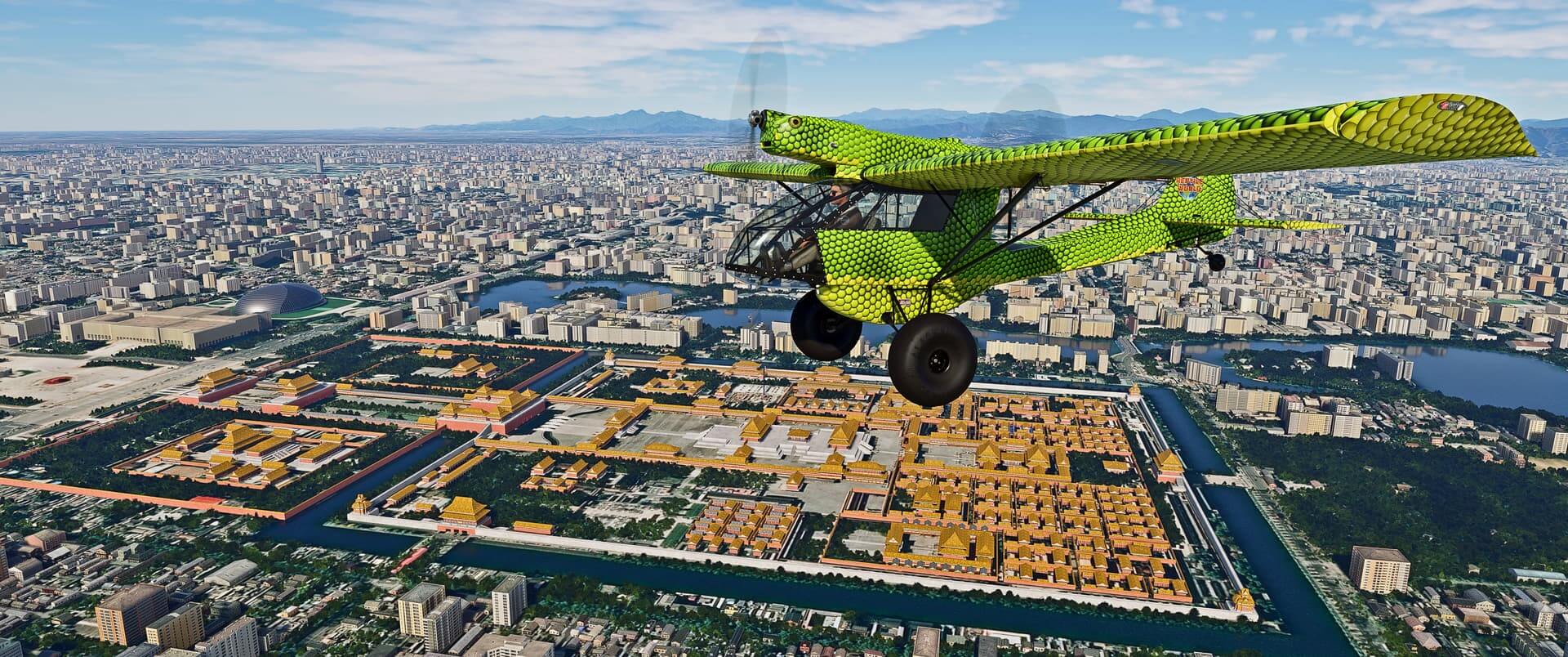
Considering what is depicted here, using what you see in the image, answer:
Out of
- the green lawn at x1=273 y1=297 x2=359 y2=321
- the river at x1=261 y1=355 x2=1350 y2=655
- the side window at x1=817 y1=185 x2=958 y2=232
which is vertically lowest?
the river at x1=261 y1=355 x2=1350 y2=655

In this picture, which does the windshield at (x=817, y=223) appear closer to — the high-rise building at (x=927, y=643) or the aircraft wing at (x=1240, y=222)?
the aircraft wing at (x=1240, y=222)

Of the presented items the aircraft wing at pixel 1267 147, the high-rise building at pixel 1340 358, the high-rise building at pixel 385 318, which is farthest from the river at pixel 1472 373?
the high-rise building at pixel 385 318

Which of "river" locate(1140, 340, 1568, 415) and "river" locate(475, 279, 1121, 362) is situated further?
"river" locate(475, 279, 1121, 362)

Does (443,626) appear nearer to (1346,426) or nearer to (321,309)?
(1346,426)

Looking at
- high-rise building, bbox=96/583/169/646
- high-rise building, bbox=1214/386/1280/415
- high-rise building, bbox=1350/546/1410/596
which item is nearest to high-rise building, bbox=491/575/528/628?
high-rise building, bbox=96/583/169/646

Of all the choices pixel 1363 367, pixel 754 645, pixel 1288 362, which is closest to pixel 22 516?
pixel 754 645

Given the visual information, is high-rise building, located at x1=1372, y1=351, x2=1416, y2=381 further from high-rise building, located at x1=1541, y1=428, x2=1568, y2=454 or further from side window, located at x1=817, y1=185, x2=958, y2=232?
side window, located at x1=817, y1=185, x2=958, y2=232
